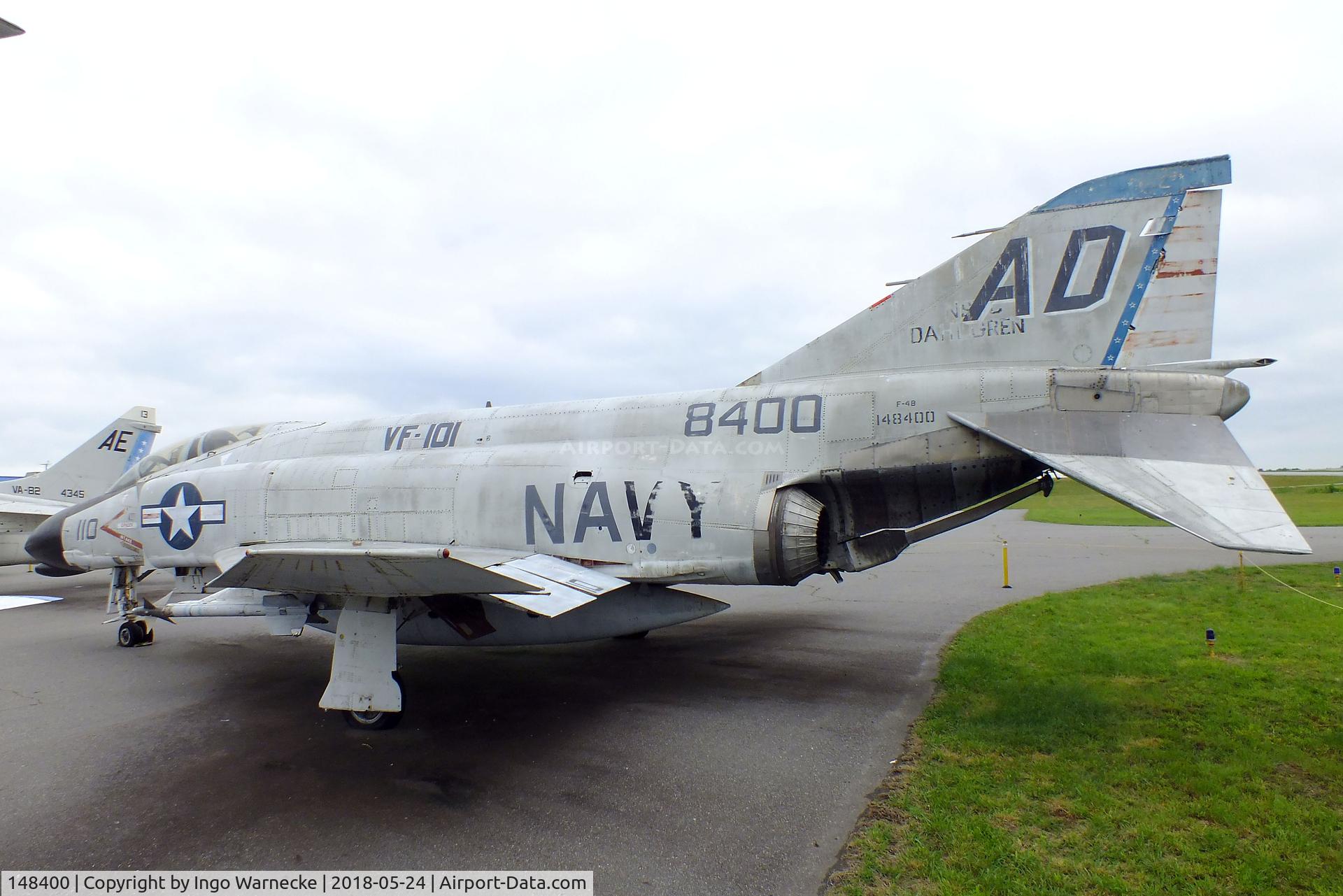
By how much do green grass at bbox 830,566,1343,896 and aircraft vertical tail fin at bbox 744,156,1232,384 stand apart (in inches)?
107

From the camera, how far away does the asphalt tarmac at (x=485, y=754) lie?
3510 millimetres

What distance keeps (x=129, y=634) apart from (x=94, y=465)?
38.6 feet

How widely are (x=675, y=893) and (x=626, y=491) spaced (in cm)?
329

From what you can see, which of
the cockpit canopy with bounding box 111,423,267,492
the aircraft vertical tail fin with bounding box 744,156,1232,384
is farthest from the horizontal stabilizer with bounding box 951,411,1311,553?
the cockpit canopy with bounding box 111,423,267,492

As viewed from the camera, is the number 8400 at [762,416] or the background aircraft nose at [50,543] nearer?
the number 8400 at [762,416]

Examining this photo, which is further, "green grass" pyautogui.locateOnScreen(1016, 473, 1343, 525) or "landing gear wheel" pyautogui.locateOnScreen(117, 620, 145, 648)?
"green grass" pyautogui.locateOnScreen(1016, 473, 1343, 525)

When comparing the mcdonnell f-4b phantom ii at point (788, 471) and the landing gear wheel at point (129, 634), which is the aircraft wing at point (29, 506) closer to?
the landing gear wheel at point (129, 634)

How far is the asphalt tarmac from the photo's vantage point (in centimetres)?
351

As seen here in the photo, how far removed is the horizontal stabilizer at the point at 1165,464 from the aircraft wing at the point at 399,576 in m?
3.39

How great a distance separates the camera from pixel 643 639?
846cm

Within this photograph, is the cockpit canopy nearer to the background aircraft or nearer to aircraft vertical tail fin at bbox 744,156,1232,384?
aircraft vertical tail fin at bbox 744,156,1232,384

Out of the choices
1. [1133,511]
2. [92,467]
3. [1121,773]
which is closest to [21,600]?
[92,467]

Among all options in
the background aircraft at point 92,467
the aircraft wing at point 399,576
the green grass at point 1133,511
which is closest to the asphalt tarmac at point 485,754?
the aircraft wing at point 399,576

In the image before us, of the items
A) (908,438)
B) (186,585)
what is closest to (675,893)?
(908,438)
